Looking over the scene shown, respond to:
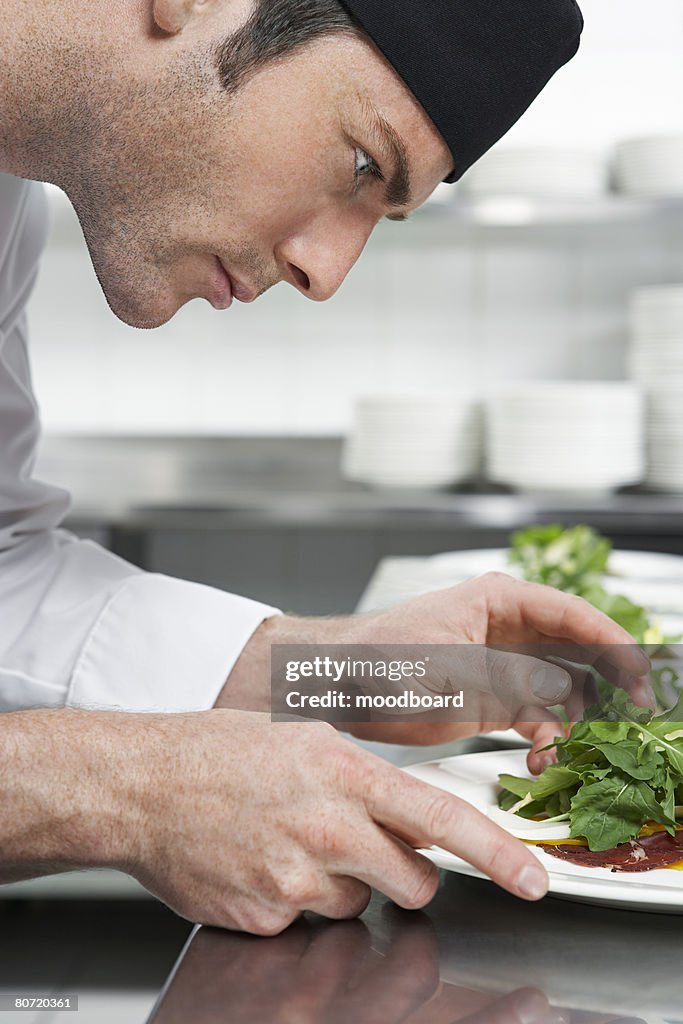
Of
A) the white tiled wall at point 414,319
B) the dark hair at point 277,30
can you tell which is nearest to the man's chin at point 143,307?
the dark hair at point 277,30

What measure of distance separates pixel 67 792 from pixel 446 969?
0.23 meters

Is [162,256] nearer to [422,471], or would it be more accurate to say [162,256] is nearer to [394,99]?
[394,99]

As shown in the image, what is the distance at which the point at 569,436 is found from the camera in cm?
251

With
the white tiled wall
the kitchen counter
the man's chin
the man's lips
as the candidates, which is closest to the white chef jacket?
the man's chin

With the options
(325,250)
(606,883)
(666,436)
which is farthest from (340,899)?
(666,436)

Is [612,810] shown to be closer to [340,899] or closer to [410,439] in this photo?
[340,899]

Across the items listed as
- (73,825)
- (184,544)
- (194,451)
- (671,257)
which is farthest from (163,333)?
(73,825)

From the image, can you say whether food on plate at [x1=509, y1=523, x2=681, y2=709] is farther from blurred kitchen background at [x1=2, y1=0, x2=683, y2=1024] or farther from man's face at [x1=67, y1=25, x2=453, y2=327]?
blurred kitchen background at [x1=2, y1=0, x2=683, y2=1024]

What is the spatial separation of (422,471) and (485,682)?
172 cm

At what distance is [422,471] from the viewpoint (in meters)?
2.64

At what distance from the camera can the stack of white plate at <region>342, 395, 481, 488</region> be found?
103 inches

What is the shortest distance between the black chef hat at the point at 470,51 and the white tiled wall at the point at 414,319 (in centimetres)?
203

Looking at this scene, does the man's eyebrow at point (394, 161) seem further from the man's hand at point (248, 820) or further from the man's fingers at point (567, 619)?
the man's hand at point (248, 820)

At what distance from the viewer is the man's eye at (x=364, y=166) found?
101cm
